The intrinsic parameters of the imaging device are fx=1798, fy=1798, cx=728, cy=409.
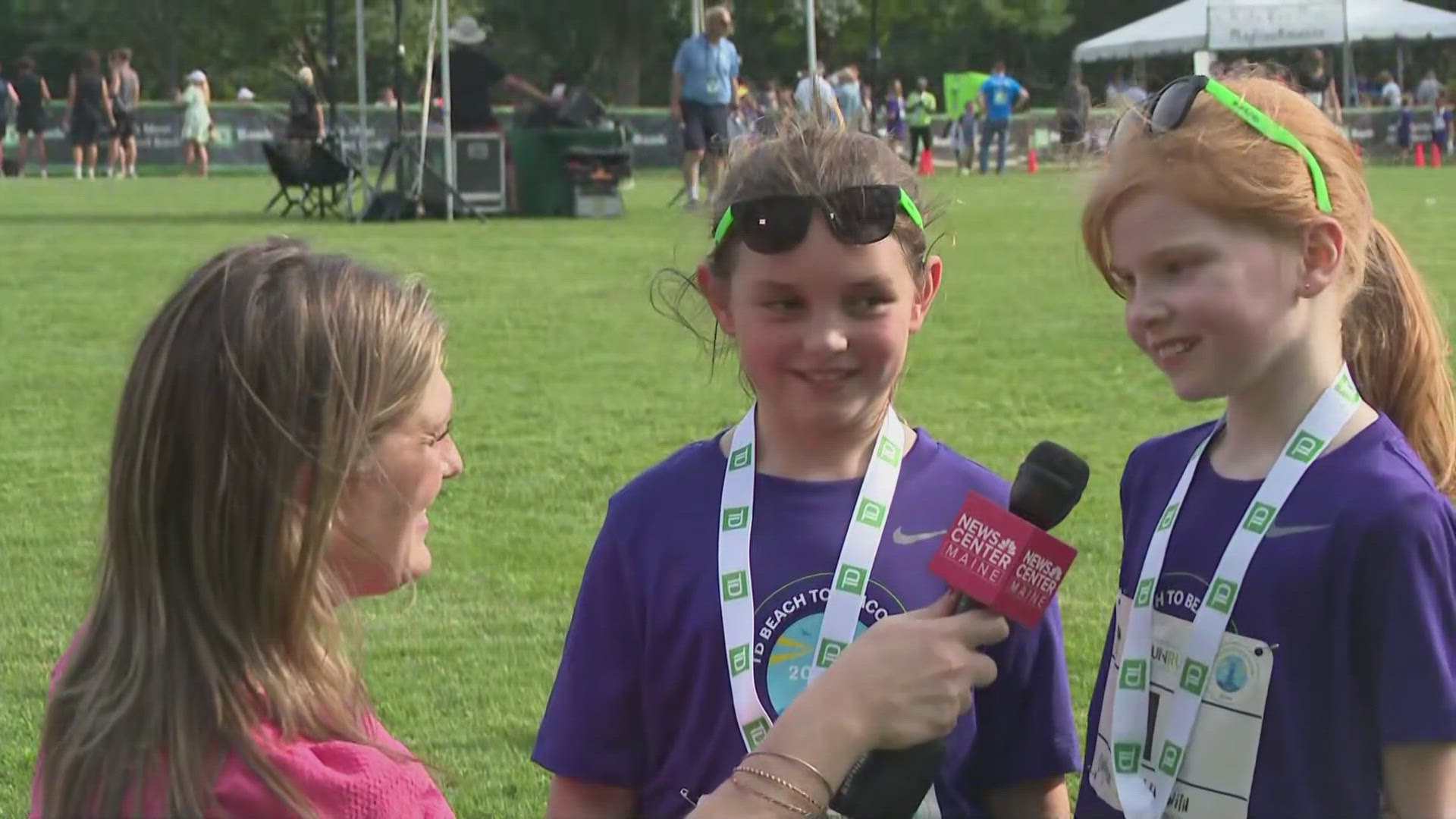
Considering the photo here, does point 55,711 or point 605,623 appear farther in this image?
point 605,623

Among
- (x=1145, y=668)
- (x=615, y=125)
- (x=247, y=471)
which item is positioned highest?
(x=615, y=125)

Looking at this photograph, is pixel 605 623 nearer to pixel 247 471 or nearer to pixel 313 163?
pixel 247 471

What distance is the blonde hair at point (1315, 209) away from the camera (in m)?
2.46

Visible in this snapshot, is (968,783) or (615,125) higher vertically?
(615,125)

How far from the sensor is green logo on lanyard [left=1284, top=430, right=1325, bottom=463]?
93.9 inches

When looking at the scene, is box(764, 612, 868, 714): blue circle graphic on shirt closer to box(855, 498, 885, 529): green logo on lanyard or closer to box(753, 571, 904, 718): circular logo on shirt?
box(753, 571, 904, 718): circular logo on shirt

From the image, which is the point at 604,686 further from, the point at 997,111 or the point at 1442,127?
the point at 1442,127

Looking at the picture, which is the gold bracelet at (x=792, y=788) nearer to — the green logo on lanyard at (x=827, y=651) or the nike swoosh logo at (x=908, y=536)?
the green logo on lanyard at (x=827, y=651)

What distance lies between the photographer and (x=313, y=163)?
66.1ft

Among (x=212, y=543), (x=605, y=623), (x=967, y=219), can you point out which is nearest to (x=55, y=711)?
(x=212, y=543)

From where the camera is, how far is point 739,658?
8.52ft

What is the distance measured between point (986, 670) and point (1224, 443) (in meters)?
0.73

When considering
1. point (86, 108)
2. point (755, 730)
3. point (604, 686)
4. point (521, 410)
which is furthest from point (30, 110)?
point (755, 730)

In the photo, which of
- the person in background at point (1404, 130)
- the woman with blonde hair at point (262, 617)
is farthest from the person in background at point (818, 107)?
the person in background at point (1404, 130)
